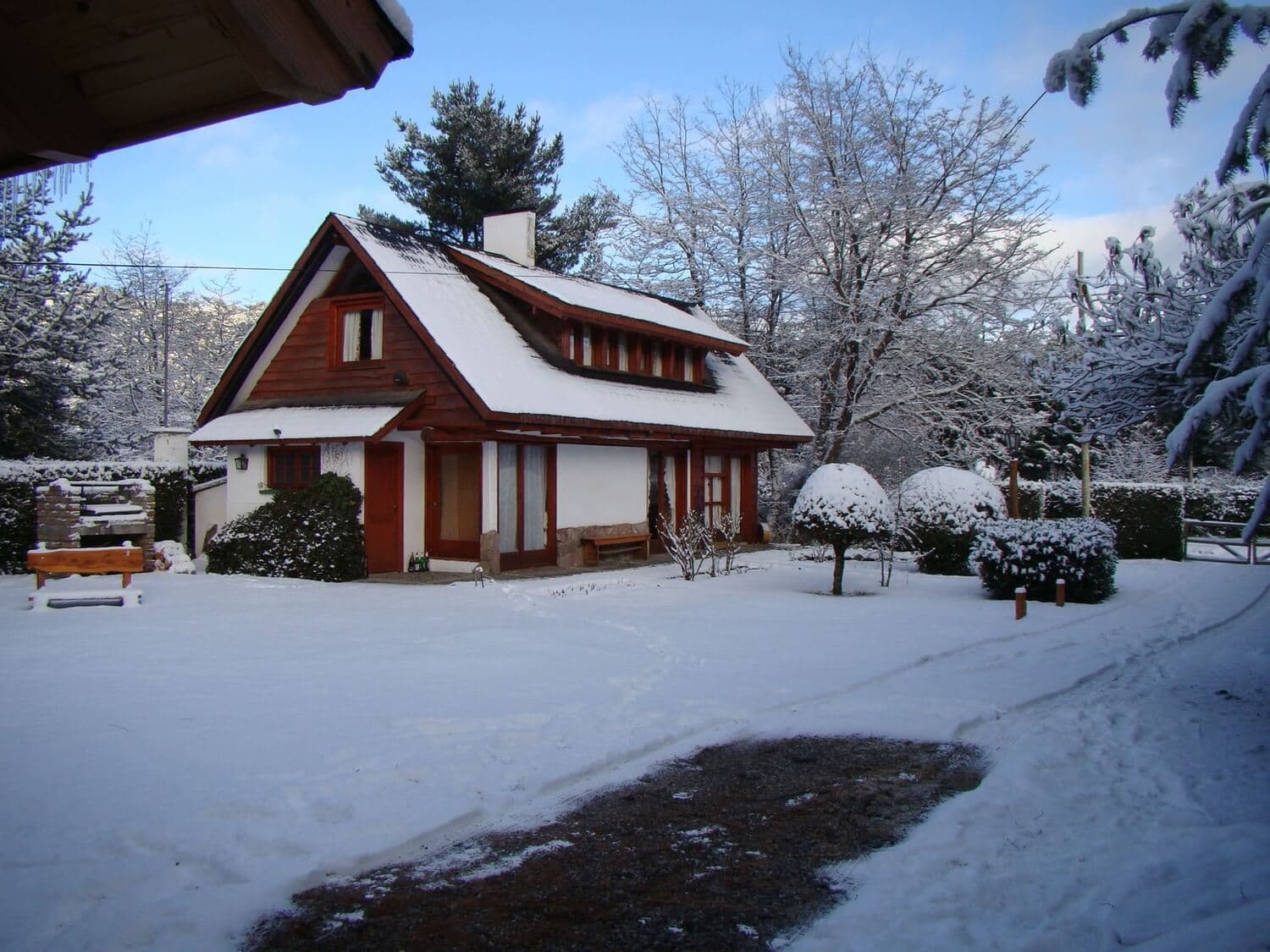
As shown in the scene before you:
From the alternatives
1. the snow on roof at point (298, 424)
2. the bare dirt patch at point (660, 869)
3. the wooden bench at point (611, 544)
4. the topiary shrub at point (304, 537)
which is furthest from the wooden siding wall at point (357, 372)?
the bare dirt patch at point (660, 869)

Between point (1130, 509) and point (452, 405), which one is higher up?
point (452, 405)

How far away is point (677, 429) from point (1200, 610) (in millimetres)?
10452

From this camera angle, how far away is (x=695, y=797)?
5.71 meters

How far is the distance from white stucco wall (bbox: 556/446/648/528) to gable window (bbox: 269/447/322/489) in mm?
4790

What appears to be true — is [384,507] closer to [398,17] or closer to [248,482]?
[248,482]

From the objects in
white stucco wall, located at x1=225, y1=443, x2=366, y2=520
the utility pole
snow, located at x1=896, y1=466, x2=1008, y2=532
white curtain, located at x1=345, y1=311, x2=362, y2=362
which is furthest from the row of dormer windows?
the utility pole

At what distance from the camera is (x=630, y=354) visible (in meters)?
21.5

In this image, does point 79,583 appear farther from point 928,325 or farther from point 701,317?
point 928,325

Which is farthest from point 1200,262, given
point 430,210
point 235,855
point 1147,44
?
point 430,210

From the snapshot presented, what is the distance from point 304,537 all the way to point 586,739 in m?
11.2

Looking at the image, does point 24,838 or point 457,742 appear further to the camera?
point 457,742

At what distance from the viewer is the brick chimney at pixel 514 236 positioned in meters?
23.6

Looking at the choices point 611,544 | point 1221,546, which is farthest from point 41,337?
point 1221,546

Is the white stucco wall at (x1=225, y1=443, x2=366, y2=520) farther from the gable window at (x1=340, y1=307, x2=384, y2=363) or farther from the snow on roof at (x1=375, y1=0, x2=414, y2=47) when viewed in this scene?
the snow on roof at (x1=375, y1=0, x2=414, y2=47)
